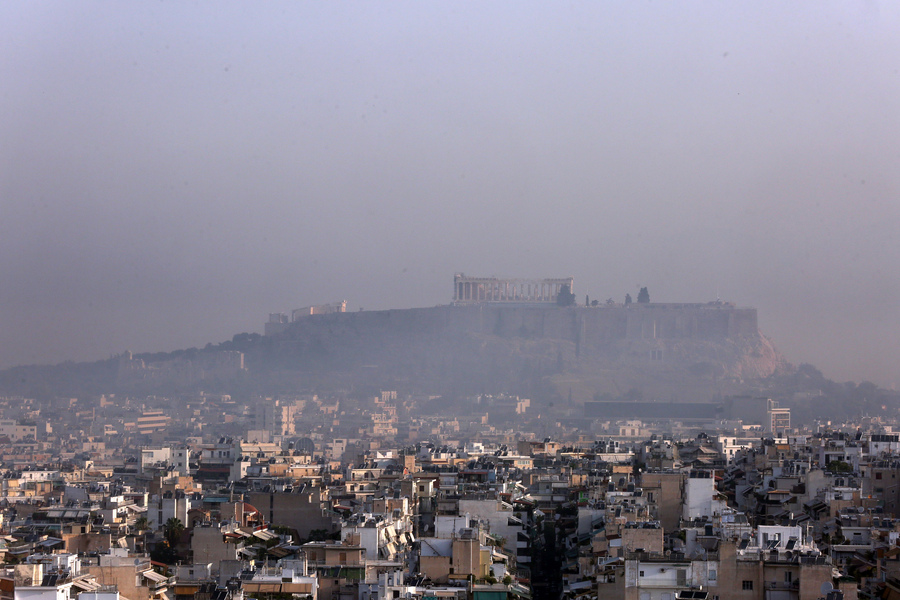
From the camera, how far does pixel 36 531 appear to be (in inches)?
962

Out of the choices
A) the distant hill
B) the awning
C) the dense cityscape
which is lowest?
the awning

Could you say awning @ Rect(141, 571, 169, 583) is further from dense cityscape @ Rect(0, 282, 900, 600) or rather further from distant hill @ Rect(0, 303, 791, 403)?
distant hill @ Rect(0, 303, 791, 403)

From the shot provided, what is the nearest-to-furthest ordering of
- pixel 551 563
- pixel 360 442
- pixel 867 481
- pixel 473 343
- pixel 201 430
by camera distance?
pixel 551 563
pixel 867 481
pixel 360 442
pixel 201 430
pixel 473 343

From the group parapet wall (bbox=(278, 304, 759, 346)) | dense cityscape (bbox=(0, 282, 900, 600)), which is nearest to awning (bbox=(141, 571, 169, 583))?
dense cityscape (bbox=(0, 282, 900, 600))

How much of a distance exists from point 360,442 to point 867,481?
188 ft

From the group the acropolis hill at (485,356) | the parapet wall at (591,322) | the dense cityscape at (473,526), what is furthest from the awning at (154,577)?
the parapet wall at (591,322)

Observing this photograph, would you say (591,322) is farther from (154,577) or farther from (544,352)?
(154,577)

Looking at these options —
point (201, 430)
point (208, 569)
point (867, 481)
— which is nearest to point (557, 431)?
point (201, 430)

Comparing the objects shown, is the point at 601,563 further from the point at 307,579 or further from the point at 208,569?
the point at 208,569

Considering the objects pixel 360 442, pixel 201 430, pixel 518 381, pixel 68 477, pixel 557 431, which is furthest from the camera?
pixel 518 381

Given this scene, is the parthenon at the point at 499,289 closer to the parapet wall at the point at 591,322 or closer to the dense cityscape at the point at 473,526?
the parapet wall at the point at 591,322

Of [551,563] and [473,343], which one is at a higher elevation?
[473,343]

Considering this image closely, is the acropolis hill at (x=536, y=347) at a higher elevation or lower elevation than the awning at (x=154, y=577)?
higher

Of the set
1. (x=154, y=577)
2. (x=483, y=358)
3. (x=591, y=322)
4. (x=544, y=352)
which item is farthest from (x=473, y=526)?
(x=591, y=322)
